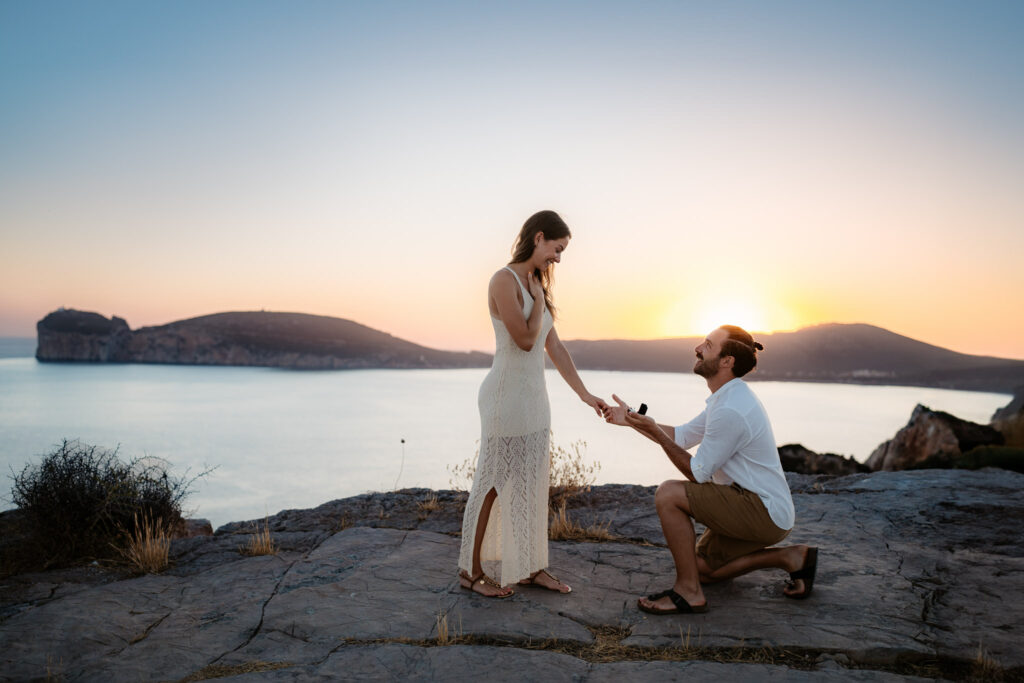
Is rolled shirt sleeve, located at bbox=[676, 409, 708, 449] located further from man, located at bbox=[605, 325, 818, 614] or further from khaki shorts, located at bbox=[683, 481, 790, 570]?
khaki shorts, located at bbox=[683, 481, 790, 570]

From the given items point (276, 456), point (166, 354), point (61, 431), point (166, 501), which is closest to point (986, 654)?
point (166, 501)

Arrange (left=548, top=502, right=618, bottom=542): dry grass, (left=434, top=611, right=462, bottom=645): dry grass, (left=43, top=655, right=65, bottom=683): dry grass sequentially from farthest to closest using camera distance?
(left=548, top=502, right=618, bottom=542): dry grass → (left=434, top=611, right=462, bottom=645): dry grass → (left=43, top=655, right=65, bottom=683): dry grass

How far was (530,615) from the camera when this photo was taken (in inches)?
143

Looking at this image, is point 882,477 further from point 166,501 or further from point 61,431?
point 61,431

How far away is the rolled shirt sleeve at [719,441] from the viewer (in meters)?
3.47

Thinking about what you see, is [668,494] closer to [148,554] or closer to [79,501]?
[148,554]

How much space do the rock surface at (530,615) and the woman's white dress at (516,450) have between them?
1.10 feet

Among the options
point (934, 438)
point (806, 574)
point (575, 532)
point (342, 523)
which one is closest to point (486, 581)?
point (575, 532)

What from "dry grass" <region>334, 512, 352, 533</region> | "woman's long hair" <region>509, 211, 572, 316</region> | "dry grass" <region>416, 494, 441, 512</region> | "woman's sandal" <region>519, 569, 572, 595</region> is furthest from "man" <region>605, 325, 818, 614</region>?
"dry grass" <region>334, 512, 352, 533</region>

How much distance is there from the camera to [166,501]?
6.19 meters

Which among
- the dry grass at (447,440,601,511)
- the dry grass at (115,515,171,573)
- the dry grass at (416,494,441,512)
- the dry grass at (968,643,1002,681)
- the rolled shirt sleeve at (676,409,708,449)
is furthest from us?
the dry grass at (447,440,601,511)

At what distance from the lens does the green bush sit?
538cm

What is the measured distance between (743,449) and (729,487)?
26 cm

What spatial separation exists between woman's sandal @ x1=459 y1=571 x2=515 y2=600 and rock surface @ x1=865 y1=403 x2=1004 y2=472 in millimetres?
8296
